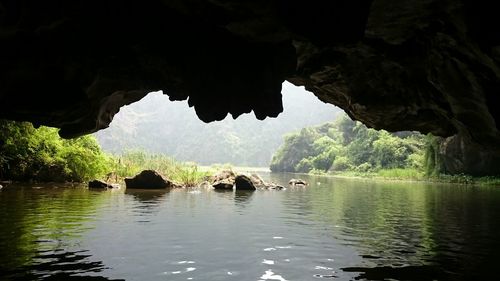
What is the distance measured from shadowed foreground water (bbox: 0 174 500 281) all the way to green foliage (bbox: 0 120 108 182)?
13615 millimetres

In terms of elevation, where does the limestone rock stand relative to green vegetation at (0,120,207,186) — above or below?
below

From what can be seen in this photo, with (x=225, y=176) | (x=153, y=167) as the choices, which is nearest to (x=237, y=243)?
(x=225, y=176)

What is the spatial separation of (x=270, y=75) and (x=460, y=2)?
4466 millimetres

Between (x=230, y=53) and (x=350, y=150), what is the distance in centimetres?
12621

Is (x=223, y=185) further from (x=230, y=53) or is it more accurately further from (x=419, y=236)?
(x=230, y=53)

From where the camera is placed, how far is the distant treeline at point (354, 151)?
335 feet

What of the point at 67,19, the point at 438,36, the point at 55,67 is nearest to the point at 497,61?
the point at 438,36

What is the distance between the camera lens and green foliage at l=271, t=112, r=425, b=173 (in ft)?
348

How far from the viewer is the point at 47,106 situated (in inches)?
489

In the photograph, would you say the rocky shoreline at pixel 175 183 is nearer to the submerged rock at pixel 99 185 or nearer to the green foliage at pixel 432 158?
the submerged rock at pixel 99 185

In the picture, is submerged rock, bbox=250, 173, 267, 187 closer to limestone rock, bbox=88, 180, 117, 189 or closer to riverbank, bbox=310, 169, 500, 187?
limestone rock, bbox=88, 180, 117, 189

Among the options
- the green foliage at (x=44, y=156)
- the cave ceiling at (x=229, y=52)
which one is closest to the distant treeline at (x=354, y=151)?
the green foliage at (x=44, y=156)

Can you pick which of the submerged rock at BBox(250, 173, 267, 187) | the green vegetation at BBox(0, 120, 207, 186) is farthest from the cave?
the submerged rock at BBox(250, 173, 267, 187)

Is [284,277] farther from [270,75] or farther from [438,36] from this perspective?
[438,36]
